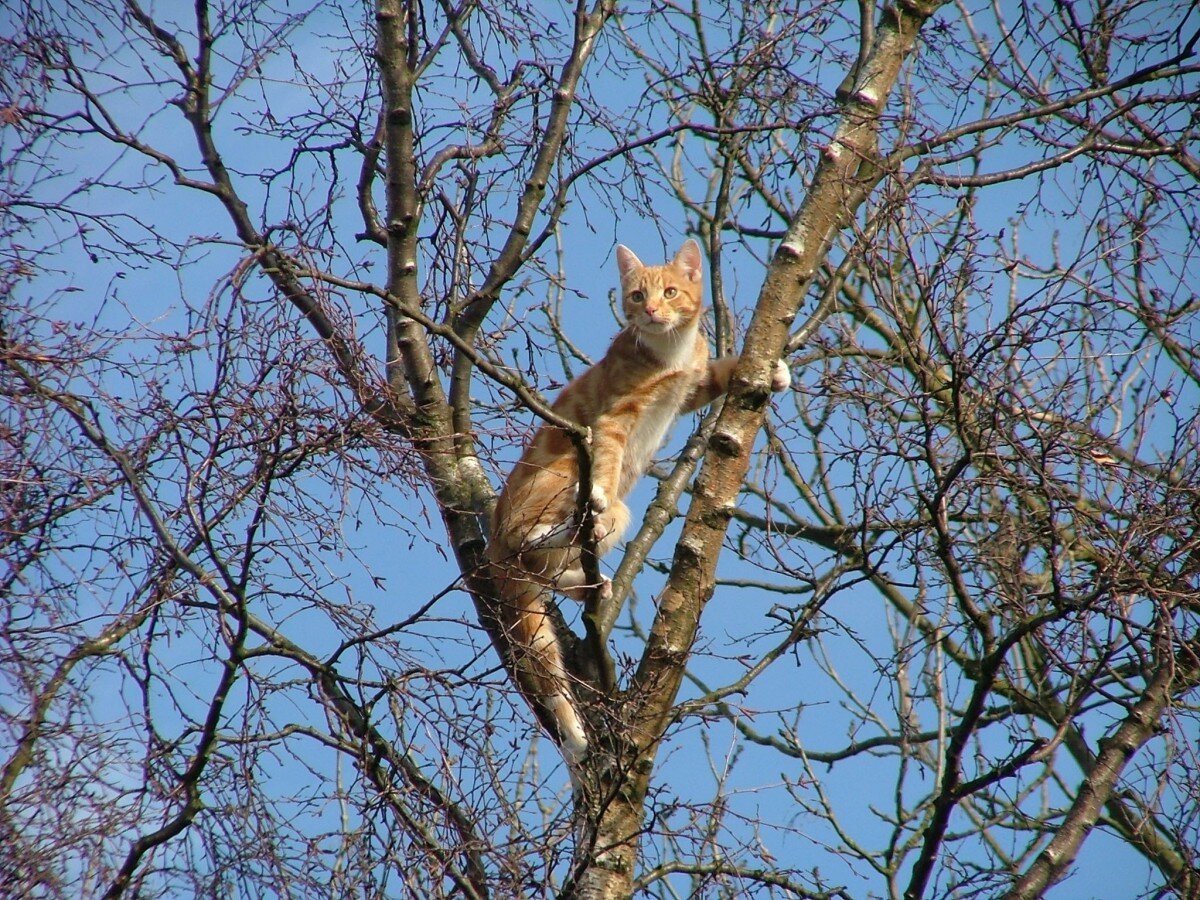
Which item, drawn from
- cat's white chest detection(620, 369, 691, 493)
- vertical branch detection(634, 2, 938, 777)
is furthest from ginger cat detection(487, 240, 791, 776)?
vertical branch detection(634, 2, 938, 777)

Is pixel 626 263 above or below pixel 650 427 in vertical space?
above

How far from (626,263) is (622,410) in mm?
1394

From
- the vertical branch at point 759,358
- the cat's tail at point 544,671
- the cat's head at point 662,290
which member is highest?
the cat's head at point 662,290

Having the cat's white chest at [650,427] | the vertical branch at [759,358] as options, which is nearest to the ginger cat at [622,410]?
the cat's white chest at [650,427]

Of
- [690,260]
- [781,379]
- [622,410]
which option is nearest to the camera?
[781,379]

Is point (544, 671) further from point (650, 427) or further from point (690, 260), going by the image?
point (690, 260)

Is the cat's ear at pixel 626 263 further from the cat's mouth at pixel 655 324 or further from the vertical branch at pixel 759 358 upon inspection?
the vertical branch at pixel 759 358

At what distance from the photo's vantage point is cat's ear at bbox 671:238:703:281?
6.96m

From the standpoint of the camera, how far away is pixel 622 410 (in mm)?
6020

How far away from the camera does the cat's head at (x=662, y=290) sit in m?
6.27

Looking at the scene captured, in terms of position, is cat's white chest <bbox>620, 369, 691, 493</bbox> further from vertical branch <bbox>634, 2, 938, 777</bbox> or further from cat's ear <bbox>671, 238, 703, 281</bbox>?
cat's ear <bbox>671, 238, 703, 281</bbox>

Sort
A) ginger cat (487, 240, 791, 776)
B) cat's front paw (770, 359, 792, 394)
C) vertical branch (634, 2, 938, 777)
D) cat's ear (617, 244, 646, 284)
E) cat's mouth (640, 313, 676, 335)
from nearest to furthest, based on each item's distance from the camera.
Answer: vertical branch (634, 2, 938, 777), ginger cat (487, 240, 791, 776), cat's front paw (770, 359, 792, 394), cat's mouth (640, 313, 676, 335), cat's ear (617, 244, 646, 284)

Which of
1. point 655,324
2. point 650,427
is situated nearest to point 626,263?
point 655,324

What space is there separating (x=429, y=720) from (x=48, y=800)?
131cm
